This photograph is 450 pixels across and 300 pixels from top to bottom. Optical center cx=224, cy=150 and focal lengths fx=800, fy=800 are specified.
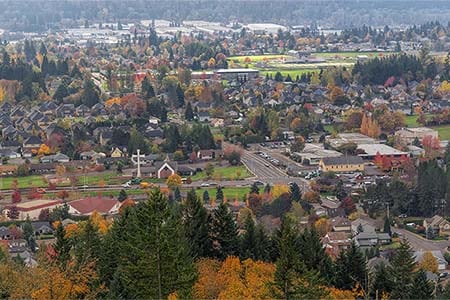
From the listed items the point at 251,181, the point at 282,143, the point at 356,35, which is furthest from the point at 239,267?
the point at 356,35

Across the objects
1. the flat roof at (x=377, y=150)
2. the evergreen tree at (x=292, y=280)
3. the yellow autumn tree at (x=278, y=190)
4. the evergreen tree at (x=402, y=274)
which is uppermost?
the evergreen tree at (x=292, y=280)

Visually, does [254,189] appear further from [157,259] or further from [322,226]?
[157,259]

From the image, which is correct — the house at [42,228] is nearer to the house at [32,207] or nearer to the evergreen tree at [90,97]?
the house at [32,207]

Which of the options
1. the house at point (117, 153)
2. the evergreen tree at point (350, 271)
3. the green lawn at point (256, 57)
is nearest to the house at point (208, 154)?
the house at point (117, 153)

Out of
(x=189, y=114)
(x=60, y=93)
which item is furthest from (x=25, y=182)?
(x=60, y=93)

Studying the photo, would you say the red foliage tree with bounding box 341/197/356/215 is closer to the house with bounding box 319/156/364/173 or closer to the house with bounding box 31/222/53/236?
the house with bounding box 319/156/364/173

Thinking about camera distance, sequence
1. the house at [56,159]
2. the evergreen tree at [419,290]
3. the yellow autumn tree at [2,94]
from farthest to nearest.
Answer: the yellow autumn tree at [2,94] → the house at [56,159] → the evergreen tree at [419,290]
